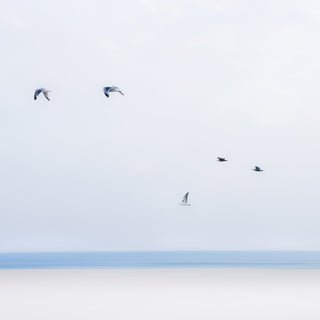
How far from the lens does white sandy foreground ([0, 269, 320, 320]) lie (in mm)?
13094

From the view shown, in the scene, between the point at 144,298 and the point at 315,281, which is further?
the point at 315,281

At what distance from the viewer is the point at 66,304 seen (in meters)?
14.8

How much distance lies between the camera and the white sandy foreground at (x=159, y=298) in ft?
43.0

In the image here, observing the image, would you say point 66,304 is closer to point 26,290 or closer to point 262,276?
point 26,290

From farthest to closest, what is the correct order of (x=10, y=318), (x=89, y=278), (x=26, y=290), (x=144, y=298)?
(x=89, y=278), (x=26, y=290), (x=144, y=298), (x=10, y=318)

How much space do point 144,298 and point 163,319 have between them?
360 cm

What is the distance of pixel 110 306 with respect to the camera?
567 inches

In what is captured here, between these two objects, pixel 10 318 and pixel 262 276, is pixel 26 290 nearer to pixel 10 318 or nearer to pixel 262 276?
pixel 10 318

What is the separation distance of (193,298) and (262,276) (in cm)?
885

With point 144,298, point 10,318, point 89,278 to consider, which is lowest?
point 10,318

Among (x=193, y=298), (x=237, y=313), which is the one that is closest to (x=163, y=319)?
(x=237, y=313)

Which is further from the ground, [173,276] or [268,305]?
[173,276]

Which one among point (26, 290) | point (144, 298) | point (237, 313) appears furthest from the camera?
point (26, 290)

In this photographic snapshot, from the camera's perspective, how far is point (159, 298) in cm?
1596
